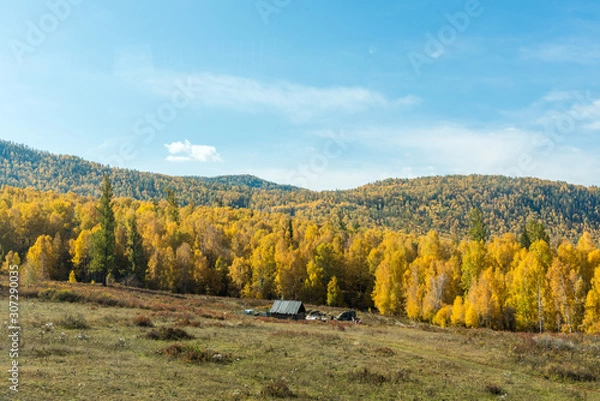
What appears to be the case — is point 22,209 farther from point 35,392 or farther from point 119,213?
point 35,392

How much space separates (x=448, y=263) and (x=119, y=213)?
106958mm

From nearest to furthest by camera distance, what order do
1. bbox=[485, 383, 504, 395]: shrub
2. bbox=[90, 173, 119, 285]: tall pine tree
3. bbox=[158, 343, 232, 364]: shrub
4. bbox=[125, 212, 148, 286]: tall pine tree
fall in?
bbox=[485, 383, 504, 395]: shrub < bbox=[158, 343, 232, 364]: shrub < bbox=[90, 173, 119, 285]: tall pine tree < bbox=[125, 212, 148, 286]: tall pine tree

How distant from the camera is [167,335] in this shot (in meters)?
30.9

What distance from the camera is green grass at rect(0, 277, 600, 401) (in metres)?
18.2

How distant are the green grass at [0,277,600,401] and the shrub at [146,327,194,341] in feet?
1.72

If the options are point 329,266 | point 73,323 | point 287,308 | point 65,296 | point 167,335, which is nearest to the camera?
point 167,335

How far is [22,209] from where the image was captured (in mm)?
114062

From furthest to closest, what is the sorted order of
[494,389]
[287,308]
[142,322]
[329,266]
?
[329,266], [287,308], [142,322], [494,389]

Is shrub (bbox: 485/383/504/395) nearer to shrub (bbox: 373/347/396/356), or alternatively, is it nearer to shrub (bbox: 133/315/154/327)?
shrub (bbox: 373/347/396/356)

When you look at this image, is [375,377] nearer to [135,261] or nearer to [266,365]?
[266,365]

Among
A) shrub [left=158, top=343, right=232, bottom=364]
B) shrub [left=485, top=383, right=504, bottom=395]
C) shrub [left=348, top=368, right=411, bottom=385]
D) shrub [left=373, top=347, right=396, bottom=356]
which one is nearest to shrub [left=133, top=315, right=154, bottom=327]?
shrub [left=158, top=343, right=232, bottom=364]

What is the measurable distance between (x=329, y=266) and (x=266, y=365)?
76.5 metres

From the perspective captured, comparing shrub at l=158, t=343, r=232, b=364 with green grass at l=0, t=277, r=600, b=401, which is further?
shrub at l=158, t=343, r=232, b=364

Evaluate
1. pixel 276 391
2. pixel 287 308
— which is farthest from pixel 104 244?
pixel 276 391
